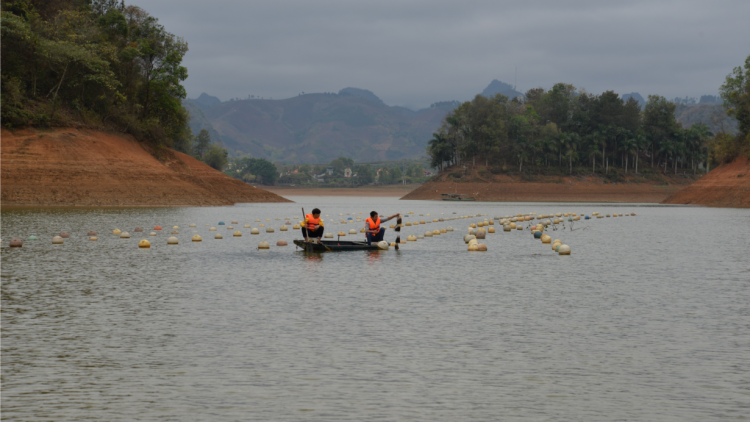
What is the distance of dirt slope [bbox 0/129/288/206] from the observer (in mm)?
78938

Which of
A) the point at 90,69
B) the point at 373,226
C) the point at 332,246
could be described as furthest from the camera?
the point at 90,69

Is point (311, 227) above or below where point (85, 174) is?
below

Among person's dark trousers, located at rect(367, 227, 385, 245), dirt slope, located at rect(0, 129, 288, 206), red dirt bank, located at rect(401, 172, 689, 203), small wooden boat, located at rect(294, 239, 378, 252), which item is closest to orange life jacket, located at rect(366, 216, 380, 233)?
person's dark trousers, located at rect(367, 227, 385, 245)

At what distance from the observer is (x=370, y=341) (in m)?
14.8

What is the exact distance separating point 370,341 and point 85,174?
77.7 m

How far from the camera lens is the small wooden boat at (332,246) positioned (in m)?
33.7

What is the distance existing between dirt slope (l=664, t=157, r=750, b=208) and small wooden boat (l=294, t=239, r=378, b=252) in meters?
95.3

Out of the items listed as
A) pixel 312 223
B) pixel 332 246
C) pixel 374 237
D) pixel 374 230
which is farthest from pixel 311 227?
pixel 374 237

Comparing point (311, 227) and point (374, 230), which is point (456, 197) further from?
point (311, 227)

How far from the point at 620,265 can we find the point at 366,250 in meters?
12.6

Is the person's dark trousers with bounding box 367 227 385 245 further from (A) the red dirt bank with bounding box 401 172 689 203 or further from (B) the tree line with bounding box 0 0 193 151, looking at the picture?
(A) the red dirt bank with bounding box 401 172 689 203

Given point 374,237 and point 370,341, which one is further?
point 374,237

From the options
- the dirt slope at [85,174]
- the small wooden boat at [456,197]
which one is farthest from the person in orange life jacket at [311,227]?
the small wooden boat at [456,197]

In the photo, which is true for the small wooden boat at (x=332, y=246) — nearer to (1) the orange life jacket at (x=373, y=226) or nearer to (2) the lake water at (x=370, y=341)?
(1) the orange life jacket at (x=373, y=226)
